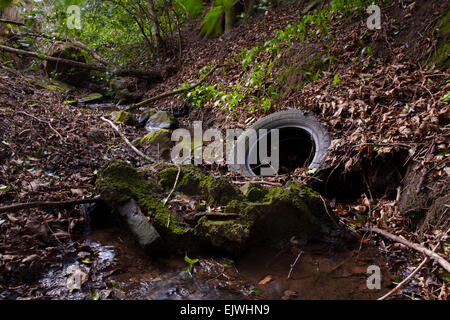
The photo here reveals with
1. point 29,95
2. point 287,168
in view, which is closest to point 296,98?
point 287,168

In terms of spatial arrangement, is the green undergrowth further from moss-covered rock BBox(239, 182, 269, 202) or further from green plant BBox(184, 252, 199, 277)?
green plant BBox(184, 252, 199, 277)

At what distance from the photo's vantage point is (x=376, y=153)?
3328mm

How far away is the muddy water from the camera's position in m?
2.13

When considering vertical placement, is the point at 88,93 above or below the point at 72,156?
above

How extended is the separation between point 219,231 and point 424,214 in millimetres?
1918

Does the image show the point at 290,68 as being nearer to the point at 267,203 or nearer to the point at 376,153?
the point at 376,153

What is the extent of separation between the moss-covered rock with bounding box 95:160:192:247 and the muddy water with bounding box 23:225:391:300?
0.20 meters

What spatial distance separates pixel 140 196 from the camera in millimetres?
2861

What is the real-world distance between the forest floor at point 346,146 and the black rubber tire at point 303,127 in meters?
0.14

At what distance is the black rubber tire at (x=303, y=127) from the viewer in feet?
12.4

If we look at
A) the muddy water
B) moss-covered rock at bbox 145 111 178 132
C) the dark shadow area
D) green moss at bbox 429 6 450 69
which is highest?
green moss at bbox 429 6 450 69

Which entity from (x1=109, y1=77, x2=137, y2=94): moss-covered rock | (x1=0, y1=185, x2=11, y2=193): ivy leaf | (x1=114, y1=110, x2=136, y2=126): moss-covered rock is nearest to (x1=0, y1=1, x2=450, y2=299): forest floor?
(x1=0, y1=185, x2=11, y2=193): ivy leaf

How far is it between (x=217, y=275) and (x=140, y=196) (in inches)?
43.4

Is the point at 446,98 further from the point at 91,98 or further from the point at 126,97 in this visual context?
the point at 91,98
